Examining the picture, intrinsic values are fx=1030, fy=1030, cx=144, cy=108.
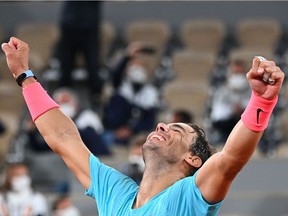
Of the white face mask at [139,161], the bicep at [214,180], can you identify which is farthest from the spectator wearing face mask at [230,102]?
the bicep at [214,180]

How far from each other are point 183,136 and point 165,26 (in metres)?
8.22

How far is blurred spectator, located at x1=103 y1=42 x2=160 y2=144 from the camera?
415 inches

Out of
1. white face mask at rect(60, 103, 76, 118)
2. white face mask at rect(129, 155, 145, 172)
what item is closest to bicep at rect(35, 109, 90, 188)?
white face mask at rect(129, 155, 145, 172)

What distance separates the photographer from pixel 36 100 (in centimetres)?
492

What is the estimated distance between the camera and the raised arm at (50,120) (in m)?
4.85

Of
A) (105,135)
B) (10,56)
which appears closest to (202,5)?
(105,135)

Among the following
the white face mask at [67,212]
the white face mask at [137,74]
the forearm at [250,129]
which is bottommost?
the white face mask at [67,212]

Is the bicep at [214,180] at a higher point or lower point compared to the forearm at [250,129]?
lower

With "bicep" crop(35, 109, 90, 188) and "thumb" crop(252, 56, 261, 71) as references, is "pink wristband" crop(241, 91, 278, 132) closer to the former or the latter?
"thumb" crop(252, 56, 261, 71)

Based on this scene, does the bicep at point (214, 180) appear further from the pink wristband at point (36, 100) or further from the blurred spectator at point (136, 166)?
the blurred spectator at point (136, 166)

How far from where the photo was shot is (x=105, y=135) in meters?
10.4

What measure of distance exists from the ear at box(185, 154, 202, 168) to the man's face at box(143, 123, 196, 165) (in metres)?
0.02

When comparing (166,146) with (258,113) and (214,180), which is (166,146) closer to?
(214,180)

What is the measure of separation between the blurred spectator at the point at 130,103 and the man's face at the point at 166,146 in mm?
5771
